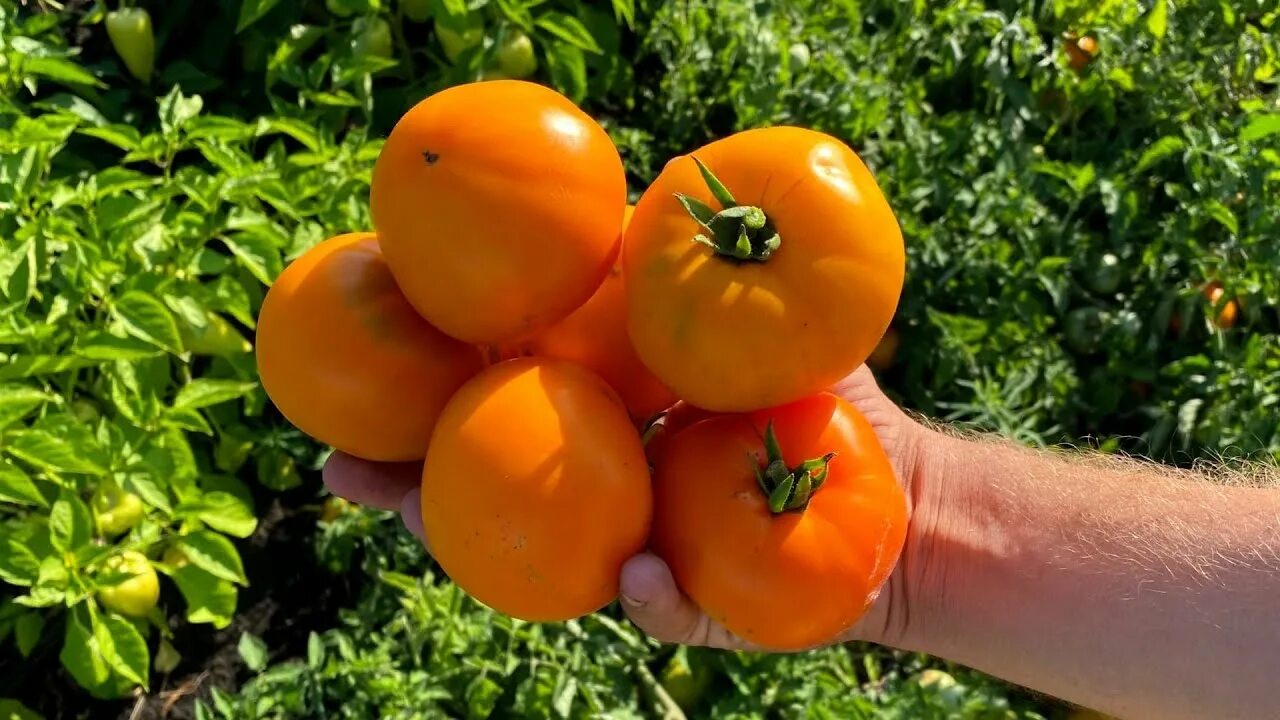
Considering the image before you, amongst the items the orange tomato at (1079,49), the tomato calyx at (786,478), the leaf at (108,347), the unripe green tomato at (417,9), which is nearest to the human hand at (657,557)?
the tomato calyx at (786,478)

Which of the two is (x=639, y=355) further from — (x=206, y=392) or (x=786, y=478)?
(x=206, y=392)

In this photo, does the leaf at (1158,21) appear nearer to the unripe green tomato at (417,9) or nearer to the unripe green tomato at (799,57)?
the unripe green tomato at (799,57)

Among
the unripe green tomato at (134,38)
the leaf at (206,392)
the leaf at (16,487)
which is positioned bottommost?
the leaf at (206,392)

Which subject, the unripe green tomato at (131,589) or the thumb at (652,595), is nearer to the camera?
the thumb at (652,595)

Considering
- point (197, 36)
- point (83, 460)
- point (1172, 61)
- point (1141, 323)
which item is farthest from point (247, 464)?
point (1172, 61)

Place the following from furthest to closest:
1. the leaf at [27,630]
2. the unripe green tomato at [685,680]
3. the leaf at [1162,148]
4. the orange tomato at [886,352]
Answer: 1. the orange tomato at [886,352]
2. the leaf at [1162,148]
3. the unripe green tomato at [685,680]
4. the leaf at [27,630]

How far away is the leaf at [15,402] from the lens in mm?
1744

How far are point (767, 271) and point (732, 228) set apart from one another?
0.07 m

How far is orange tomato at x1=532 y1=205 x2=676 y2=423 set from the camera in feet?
4.49

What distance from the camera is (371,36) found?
2.65 meters

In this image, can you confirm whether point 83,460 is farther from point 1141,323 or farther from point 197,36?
point 1141,323

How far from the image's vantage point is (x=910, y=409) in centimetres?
276

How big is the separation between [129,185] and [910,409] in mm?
2083

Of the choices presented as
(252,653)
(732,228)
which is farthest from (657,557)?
(252,653)
